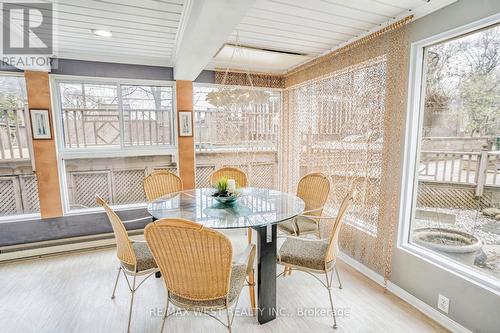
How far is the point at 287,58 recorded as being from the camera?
319 cm

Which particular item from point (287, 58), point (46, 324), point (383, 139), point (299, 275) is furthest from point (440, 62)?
point (46, 324)

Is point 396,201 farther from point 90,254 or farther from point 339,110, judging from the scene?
point 90,254

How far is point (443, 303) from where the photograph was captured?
1.80 meters

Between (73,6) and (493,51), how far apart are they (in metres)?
2.97

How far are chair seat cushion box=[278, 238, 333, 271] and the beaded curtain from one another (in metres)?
0.71

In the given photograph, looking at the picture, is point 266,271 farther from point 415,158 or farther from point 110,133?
point 110,133

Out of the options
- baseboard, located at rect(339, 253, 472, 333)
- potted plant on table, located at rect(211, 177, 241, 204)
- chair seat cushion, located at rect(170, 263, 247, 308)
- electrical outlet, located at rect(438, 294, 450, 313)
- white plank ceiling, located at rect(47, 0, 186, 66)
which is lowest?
baseboard, located at rect(339, 253, 472, 333)

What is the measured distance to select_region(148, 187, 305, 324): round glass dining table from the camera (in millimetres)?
1741

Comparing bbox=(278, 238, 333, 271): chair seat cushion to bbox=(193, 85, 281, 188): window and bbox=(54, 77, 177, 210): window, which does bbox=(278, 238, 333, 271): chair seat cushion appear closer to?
bbox=(193, 85, 281, 188): window

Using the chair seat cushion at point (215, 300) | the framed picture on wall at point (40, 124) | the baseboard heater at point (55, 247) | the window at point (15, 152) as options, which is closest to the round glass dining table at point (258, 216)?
the chair seat cushion at point (215, 300)

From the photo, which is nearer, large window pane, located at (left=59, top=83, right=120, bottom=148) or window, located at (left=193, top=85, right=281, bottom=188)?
large window pane, located at (left=59, top=83, right=120, bottom=148)

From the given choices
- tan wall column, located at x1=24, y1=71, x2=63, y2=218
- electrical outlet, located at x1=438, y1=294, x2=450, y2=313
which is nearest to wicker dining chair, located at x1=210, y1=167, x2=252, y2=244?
tan wall column, located at x1=24, y1=71, x2=63, y2=218

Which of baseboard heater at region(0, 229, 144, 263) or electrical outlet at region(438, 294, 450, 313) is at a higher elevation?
electrical outlet at region(438, 294, 450, 313)

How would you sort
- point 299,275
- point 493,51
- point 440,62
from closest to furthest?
point 493,51
point 440,62
point 299,275
